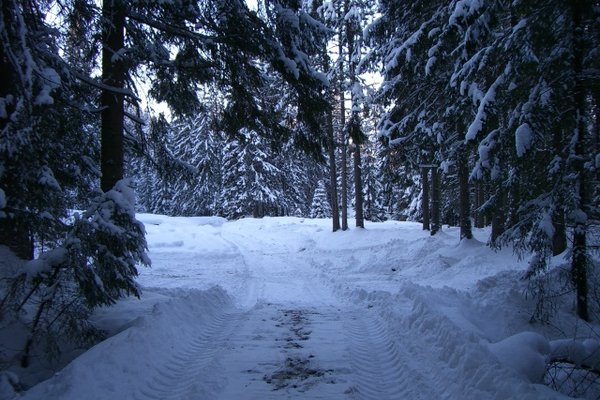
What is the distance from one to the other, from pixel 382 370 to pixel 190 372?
7.69 ft

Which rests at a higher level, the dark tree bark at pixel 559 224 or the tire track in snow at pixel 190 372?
the dark tree bark at pixel 559 224

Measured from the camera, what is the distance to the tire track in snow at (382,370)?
434cm

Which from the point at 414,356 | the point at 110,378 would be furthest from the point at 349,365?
the point at 110,378

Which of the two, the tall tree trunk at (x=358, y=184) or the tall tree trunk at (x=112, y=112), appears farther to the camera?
the tall tree trunk at (x=358, y=184)

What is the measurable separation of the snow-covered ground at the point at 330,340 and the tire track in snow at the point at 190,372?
0.02m

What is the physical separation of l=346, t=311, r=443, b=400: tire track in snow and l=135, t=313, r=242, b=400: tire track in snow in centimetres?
167

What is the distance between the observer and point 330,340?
20.0 ft

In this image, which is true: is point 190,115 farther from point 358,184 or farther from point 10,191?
point 358,184

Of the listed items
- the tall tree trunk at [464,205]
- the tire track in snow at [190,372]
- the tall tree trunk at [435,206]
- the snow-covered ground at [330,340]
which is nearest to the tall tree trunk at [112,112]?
the snow-covered ground at [330,340]

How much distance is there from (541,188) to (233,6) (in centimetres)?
601

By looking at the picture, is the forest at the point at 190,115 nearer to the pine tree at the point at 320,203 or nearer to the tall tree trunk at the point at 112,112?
the tall tree trunk at the point at 112,112

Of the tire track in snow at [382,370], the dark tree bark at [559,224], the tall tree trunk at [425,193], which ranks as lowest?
the tire track in snow at [382,370]

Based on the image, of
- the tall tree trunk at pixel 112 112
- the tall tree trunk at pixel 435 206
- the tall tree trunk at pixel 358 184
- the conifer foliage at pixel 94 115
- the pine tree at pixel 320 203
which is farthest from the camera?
the pine tree at pixel 320 203

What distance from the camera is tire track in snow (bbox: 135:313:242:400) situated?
4289mm
